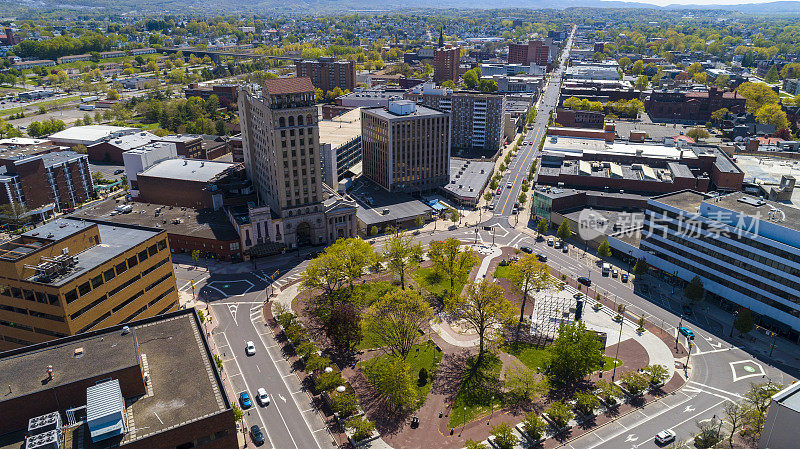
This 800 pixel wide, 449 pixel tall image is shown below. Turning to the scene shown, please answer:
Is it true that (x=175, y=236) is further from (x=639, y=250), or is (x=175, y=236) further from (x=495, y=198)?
(x=639, y=250)

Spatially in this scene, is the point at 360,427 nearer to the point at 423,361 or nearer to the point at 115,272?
the point at 423,361

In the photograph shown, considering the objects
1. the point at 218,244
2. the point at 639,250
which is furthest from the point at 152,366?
the point at 639,250

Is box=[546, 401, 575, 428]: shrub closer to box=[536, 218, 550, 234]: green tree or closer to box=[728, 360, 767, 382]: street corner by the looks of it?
box=[728, 360, 767, 382]: street corner

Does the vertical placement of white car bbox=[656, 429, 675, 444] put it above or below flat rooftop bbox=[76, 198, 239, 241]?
below

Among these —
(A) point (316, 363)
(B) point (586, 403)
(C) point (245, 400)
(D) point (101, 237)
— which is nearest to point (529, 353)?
(B) point (586, 403)

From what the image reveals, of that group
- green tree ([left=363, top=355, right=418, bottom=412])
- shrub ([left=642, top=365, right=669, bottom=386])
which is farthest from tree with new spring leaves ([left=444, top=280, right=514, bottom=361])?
shrub ([left=642, top=365, right=669, bottom=386])

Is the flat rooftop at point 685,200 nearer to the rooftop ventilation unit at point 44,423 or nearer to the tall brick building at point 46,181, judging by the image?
the rooftop ventilation unit at point 44,423
